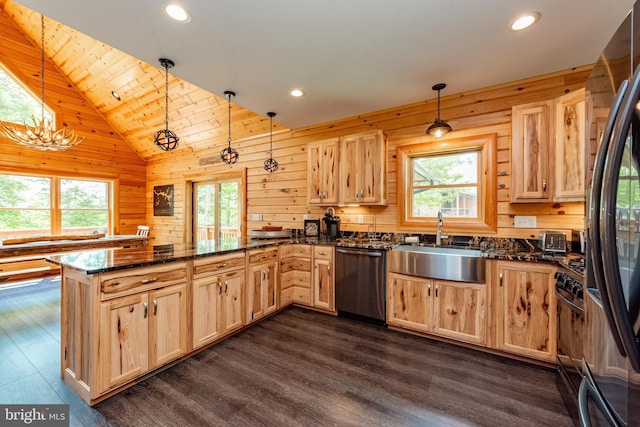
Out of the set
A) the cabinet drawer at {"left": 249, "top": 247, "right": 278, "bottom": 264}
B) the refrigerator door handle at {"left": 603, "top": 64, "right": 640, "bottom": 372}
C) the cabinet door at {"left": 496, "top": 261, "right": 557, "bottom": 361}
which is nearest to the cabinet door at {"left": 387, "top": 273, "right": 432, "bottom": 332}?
the cabinet door at {"left": 496, "top": 261, "right": 557, "bottom": 361}

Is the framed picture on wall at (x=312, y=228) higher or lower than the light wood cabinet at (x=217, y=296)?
higher

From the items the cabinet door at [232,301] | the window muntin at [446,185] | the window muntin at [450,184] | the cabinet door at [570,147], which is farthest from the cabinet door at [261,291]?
the cabinet door at [570,147]

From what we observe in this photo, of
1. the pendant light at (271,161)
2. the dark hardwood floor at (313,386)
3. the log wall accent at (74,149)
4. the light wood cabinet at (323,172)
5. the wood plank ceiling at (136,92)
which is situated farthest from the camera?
the log wall accent at (74,149)

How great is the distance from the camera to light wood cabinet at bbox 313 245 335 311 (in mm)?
3193

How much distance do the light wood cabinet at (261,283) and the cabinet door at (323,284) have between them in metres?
0.50

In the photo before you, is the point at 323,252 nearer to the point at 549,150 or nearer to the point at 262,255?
the point at 262,255

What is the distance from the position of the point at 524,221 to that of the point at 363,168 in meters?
1.78

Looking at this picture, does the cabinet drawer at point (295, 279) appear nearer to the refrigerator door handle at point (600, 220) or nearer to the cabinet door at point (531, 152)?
the cabinet door at point (531, 152)

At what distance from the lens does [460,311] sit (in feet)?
8.05

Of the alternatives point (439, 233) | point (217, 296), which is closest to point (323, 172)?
point (439, 233)

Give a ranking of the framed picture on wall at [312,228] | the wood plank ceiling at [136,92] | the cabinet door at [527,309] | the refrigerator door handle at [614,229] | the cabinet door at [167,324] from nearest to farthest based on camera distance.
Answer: the refrigerator door handle at [614,229], the cabinet door at [167,324], the cabinet door at [527,309], the framed picture on wall at [312,228], the wood plank ceiling at [136,92]

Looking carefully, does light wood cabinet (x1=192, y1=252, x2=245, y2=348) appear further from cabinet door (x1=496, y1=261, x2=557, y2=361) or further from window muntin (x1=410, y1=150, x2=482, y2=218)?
cabinet door (x1=496, y1=261, x2=557, y2=361)

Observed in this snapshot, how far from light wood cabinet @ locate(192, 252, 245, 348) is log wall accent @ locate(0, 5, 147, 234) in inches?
216

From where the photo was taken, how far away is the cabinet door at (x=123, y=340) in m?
1.71
